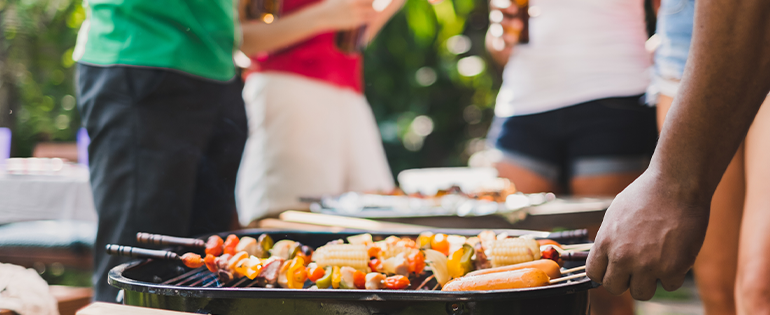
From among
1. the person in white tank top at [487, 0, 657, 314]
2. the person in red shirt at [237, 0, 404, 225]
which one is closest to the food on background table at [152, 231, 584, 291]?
the person in white tank top at [487, 0, 657, 314]

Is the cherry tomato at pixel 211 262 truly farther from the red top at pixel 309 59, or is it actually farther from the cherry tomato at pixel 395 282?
the red top at pixel 309 59

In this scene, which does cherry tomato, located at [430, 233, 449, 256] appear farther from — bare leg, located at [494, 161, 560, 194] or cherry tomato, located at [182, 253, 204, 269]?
bare leg, located at [494, 161, 560, 194]

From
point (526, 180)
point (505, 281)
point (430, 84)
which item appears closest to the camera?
point (505, 281)

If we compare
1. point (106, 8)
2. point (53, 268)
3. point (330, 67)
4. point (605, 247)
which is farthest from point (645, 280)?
point (53, 268)

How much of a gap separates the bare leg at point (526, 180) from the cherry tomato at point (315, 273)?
1.32m

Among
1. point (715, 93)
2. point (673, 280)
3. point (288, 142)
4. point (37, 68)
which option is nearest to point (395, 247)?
point (673, 280)

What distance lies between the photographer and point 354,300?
0.73m

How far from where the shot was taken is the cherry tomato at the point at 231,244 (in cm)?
109

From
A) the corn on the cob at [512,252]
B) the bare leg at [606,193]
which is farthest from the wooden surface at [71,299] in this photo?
the bare leg at [606,193]

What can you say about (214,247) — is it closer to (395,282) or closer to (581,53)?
(395,282)

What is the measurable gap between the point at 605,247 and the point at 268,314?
0.49m

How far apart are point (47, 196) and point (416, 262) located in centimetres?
157

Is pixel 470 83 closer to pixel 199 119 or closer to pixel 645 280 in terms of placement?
pixel 199 119

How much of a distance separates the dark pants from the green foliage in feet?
11.8
